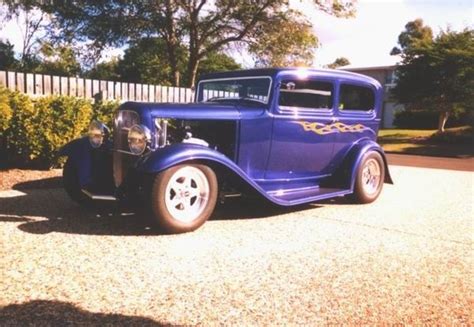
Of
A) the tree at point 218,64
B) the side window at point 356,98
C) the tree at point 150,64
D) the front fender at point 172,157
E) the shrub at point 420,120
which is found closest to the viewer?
the front fender at point 172,157

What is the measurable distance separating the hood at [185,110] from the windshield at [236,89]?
1.79ft

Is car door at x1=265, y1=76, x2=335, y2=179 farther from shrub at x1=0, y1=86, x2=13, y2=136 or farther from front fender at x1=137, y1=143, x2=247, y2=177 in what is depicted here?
shrub at x1=0, y1=86, x2=13, y2=136

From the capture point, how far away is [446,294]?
3.10 meters

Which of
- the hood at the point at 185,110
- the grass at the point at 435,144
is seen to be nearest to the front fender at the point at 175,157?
the hood at the point at 185,110

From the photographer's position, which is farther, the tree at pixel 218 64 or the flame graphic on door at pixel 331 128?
the tree at pixel 218 64

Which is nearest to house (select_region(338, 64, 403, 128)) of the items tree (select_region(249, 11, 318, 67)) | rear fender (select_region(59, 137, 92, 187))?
tree (select_region(249, 11, 318, 67))

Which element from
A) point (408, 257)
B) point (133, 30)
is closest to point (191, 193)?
point (408, 257)

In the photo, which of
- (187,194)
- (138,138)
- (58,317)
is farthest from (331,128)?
(58,317)

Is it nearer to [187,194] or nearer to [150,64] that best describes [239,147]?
[187,194]

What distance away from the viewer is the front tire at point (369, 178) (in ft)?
20.0

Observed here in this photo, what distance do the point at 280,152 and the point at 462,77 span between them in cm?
2013

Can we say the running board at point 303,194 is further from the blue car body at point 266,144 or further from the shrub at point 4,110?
the shrub at point 4,110

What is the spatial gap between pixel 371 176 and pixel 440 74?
18792mm

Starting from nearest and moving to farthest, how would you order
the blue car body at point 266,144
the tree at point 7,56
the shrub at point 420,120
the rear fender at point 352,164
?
Result: the blue car body at point 266,144, the rear fender at point 352,164, the tree at point 7,56, the shrub at point 420,120
